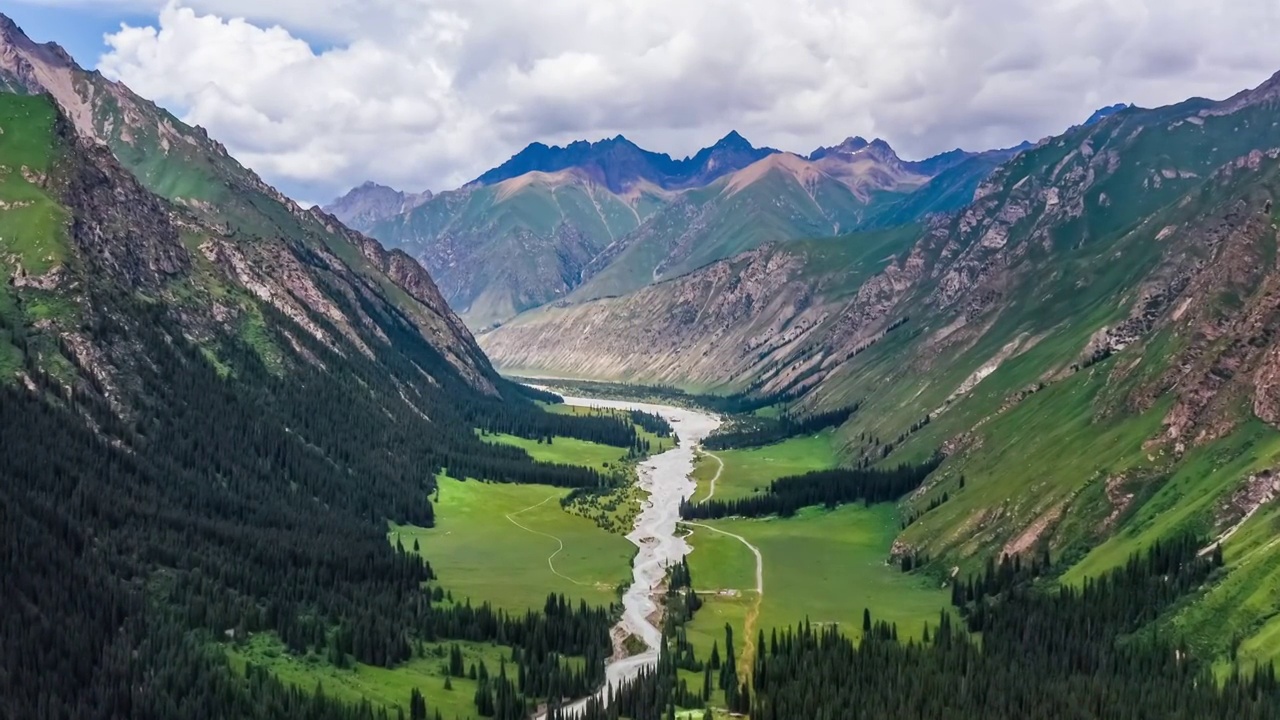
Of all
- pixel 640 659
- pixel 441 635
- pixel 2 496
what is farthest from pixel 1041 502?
pixel 2 496

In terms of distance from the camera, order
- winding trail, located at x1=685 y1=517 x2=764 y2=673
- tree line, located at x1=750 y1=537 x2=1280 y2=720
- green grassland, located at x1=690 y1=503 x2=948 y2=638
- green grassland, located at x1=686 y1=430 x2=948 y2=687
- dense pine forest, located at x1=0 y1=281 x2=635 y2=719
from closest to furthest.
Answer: tree line, located at x1=750 y1=537 x2=1280 y2=720 < dense pine forest, located at x1=0 y1=281 x2=635 y2=719 < winding trail, located at x1=685 y1=517 x2=764 y2=673 < green grassland, located at x1=686 y1=430 x2=948 y2=687 < green grassland, located at x1=690 y1=503 x2=948 y2=638

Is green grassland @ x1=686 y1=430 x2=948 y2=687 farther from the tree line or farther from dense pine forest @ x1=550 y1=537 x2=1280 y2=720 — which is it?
dense pine forest @ x1=550 y1=537 x2=1280 y2=720

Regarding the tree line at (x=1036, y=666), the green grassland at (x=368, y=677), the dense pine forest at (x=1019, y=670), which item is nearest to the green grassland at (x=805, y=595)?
the tree line at (x=1036, y=666)

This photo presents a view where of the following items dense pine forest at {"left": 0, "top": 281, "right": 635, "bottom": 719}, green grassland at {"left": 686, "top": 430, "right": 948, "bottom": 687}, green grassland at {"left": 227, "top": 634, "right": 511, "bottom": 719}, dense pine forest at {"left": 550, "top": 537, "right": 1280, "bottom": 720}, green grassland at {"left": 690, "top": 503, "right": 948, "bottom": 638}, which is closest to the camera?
dense pine forest at {"left": 550, "top": 537, "right": 1280, "bottom": 720}

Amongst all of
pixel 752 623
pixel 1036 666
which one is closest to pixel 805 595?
pixel 752 623

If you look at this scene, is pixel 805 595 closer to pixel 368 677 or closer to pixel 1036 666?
pixel 1036 666

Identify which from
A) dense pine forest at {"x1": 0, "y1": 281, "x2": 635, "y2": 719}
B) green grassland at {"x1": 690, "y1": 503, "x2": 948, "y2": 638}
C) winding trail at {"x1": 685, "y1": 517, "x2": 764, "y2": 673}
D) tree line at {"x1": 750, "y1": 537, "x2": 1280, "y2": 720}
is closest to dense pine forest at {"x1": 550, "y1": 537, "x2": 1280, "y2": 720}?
tree line at {"x1": 750, "y1": 537, "x2": 1280, "y2": 720}

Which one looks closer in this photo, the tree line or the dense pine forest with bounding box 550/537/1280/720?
the tree line

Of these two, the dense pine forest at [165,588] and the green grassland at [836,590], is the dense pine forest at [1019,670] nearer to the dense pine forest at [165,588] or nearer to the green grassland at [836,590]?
the green grassland at [836,590]
